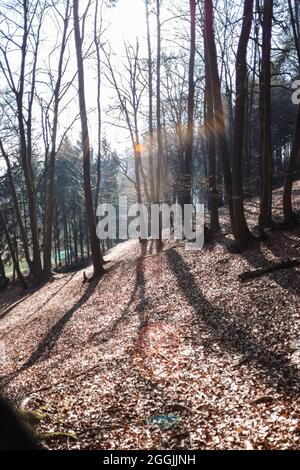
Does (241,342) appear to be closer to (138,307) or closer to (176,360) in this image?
(176,360)

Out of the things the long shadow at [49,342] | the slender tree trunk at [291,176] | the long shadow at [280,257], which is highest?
the slender tree trunk at [291,176]

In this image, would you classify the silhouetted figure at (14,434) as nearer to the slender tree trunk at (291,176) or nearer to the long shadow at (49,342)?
the long shadow at (49,342)

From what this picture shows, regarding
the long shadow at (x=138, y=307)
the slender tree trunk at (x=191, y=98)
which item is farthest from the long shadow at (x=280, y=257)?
the slender tree trunk at (x=191, y=98)

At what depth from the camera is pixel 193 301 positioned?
30.5 ft

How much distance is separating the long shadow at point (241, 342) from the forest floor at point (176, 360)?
0.02 meters

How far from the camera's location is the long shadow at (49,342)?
27.9 feet

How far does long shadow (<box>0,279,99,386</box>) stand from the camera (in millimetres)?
8492

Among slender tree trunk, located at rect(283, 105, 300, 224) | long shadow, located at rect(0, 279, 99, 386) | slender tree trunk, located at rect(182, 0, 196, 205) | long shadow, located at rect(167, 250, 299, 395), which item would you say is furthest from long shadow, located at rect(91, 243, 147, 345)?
slender tree trunk, located at rect(283, 105, 300, 224)

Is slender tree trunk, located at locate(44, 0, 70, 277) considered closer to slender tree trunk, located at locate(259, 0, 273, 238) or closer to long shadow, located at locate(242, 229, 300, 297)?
slender tree trunk, located at locate(259, 0, 273, 238)

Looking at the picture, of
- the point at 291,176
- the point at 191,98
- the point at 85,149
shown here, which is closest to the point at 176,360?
the point at 291,176

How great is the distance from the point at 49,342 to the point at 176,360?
183 inches

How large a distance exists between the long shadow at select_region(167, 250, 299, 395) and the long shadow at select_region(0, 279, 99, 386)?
3446 millimetres

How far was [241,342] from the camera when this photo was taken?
6.64 m
